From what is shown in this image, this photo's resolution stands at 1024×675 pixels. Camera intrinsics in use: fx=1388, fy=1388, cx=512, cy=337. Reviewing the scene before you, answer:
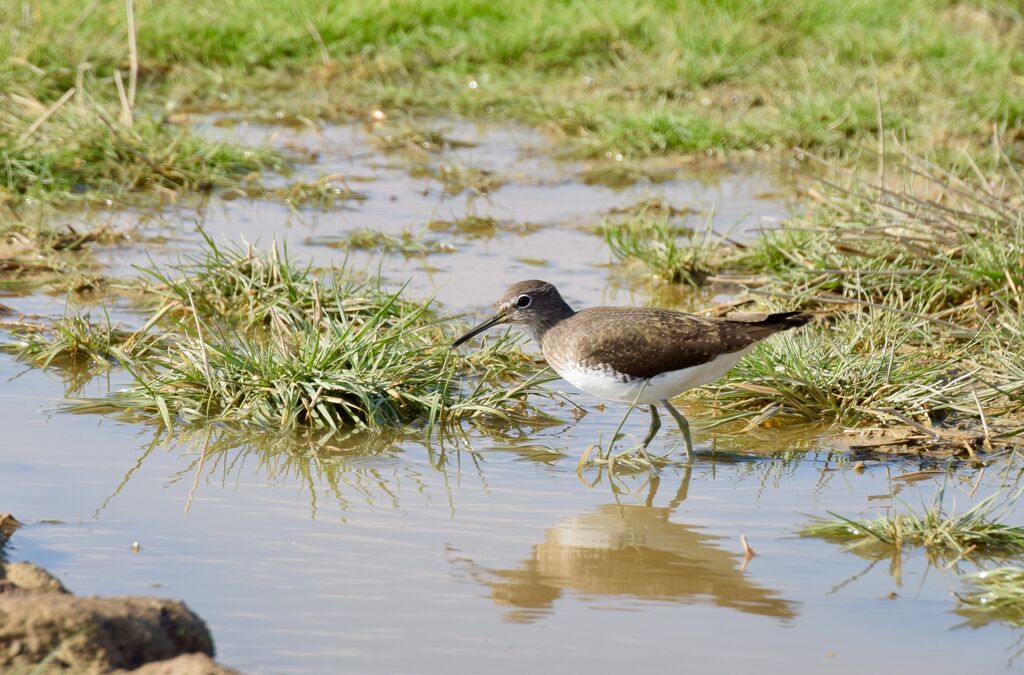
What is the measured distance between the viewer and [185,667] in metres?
3.55

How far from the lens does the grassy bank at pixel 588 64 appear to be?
1152 cm

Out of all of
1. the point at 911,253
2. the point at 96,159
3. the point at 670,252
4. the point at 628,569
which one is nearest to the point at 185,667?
the point at 628,569

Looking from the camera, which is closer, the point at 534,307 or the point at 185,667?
the point at 185,667

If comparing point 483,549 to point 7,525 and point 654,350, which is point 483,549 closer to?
point 654,350

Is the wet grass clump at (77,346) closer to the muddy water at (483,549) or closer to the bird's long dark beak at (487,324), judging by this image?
the muddy water at (483,549)

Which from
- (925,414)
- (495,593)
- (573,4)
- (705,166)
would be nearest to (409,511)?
(495,593)

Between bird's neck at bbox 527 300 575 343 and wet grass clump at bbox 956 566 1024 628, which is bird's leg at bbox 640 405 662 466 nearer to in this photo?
bird's neck at bbox 527 300 575 343

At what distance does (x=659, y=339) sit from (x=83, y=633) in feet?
10.8

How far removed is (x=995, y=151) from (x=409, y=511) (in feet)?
21.9

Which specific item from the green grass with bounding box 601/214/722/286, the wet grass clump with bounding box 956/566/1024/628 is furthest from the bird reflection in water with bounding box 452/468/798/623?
the green grass with bounding box 601/214/722/286

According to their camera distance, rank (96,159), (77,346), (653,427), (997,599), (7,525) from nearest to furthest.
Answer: (997,599) < (7,525) < (653,427) < (77,346) < (96,159)

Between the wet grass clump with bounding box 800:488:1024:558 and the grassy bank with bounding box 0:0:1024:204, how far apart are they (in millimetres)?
6298

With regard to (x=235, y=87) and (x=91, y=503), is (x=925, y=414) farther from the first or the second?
(x=235, y=87)

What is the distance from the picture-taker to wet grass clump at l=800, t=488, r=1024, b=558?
200 inches
